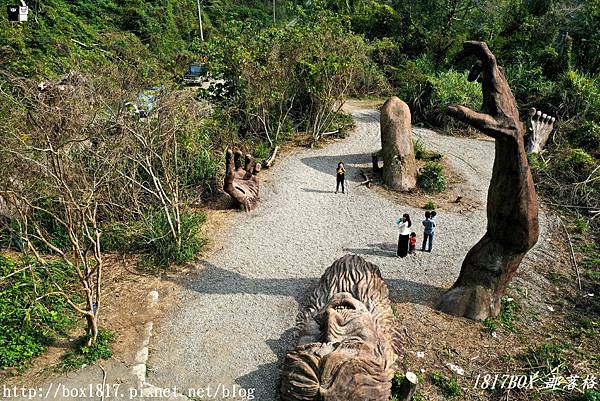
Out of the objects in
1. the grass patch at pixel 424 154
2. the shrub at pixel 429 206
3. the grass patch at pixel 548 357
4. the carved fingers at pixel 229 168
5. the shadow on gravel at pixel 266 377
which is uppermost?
the carved fingers at pixel 229 168

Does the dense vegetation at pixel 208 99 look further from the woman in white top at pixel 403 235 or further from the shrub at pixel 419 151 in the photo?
the woman in white top at pixel 403 235

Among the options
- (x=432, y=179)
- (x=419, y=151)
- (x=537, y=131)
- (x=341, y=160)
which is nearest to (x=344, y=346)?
(x=432, y=179)

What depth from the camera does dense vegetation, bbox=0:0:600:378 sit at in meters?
7.17

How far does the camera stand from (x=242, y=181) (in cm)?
1119

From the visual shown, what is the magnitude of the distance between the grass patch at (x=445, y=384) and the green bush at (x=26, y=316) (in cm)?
520

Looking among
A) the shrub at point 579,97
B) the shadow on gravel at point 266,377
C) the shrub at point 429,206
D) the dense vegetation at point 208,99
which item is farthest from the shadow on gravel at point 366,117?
the shadow on gravel at point 266,377

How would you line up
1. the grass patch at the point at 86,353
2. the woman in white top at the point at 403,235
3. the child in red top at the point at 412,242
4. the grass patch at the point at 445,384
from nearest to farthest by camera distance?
the grass patch at the point at 445,384 → the grass patch at the point at 86,353 → the woman in white top at the point at 403,235 → the child in red top at the point at 412,242

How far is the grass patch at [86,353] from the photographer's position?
247 inches

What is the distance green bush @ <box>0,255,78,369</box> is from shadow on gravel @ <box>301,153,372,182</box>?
776 centimetres

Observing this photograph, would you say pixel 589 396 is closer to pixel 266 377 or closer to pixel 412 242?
pixel 412 242

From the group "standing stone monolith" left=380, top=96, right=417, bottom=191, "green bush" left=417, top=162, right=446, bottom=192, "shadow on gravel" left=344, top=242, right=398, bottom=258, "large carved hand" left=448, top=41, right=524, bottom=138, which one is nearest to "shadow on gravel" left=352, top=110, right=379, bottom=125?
"standing stone monolith" left=380, top=96, right=417, bottom=191

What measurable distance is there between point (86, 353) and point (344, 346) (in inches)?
148

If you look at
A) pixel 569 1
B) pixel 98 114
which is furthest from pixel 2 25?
pixel 569 1

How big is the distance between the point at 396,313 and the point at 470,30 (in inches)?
764
